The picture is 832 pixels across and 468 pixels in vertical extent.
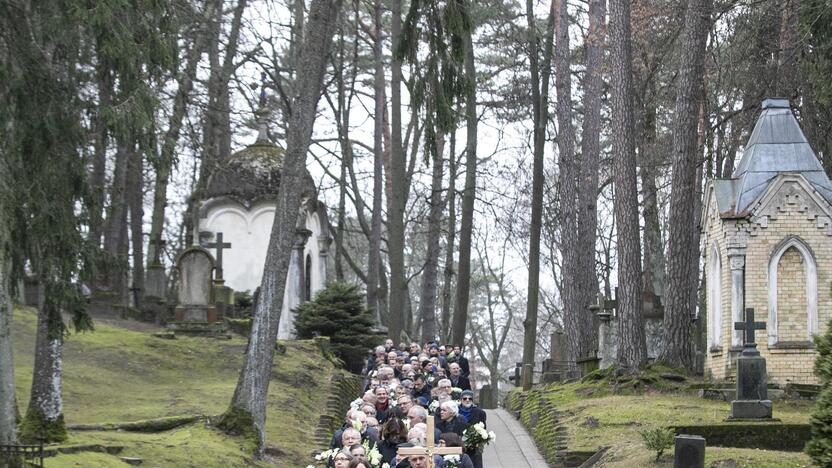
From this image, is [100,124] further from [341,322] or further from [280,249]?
[341,322]

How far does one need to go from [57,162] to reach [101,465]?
135 inches

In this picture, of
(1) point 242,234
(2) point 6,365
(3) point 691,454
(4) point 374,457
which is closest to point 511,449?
(3) point 691,454

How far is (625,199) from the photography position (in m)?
24.6

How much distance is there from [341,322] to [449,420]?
57.2 ft

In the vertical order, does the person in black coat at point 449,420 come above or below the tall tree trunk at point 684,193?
below

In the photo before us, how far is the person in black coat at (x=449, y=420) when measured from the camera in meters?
14.0

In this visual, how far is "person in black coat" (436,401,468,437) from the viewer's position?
1401 centimetres

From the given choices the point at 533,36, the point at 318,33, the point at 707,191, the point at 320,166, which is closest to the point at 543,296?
the point at 320,166

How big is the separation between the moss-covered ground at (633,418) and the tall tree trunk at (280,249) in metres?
4.61

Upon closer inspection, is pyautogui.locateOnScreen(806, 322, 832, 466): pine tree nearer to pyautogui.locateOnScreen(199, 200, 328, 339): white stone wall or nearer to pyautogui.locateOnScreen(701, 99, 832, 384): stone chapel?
pyautogui.locateOnScreen(701, 99, 832, 384): stone chapel

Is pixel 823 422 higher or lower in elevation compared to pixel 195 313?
lower

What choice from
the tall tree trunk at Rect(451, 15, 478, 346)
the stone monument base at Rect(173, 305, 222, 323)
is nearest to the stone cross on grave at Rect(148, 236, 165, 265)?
the stone monument base at Rect(173, 305, 222, 323)

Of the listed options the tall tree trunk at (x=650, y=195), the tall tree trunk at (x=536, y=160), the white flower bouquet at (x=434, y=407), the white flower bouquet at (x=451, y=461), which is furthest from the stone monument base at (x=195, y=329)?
the white flower bouquet at (x=451, y=461)

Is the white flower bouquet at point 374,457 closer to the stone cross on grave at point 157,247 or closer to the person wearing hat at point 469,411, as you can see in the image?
the person wearing hat at point 469,411
